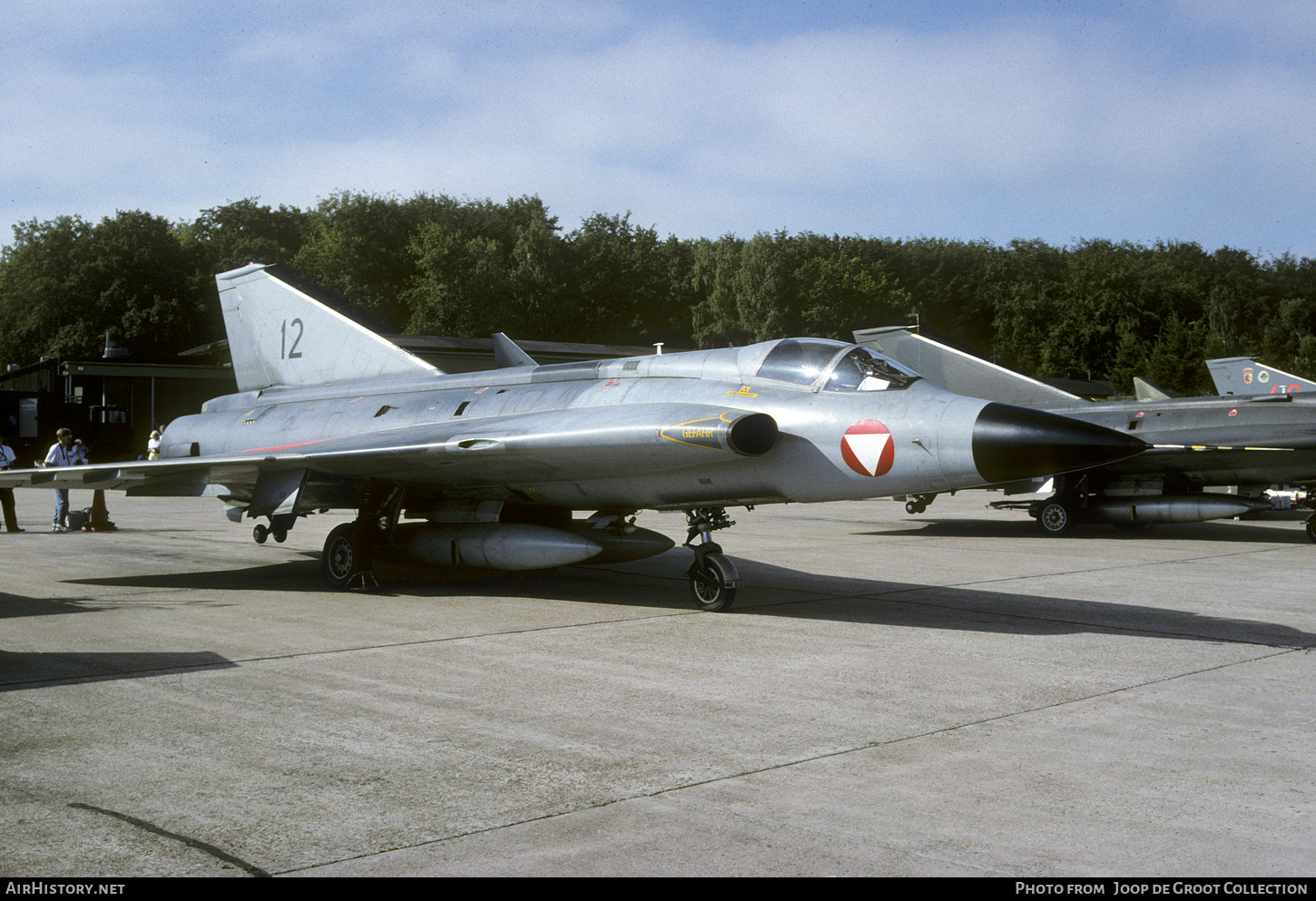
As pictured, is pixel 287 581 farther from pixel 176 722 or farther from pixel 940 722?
pixel 940 722

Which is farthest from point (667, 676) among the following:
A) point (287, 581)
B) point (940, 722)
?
point (287, 581)

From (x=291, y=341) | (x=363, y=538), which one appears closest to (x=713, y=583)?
(x=363, y=538)

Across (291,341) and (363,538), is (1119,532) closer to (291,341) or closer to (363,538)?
(363,538)

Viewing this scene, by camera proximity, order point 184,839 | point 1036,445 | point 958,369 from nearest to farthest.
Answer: point 184,839 < point 1036,445 < point 958,369

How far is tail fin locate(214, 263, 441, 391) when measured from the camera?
503 inches

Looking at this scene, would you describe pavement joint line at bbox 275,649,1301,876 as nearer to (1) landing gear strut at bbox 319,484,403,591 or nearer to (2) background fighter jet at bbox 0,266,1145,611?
(2) background fighter jet at bbox 0,266,1145,611

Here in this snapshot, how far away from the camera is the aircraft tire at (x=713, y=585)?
9.15 meters

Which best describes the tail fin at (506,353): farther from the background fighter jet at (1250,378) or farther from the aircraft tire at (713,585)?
the background fighter jet at (1250,378)

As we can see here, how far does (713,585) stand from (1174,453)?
10.9m

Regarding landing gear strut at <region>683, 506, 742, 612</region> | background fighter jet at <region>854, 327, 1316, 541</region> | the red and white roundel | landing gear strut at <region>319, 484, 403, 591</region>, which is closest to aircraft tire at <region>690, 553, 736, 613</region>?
landing gear strut at <region>683, 506, 742, 612</region>

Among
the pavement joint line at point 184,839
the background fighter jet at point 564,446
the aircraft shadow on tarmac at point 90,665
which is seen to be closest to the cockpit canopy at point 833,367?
the background fighter jet at point 564,446

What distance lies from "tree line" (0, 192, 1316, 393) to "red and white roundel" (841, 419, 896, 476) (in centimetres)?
4554

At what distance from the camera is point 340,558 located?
428 inches

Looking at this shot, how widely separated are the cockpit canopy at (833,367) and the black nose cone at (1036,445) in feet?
3.21
